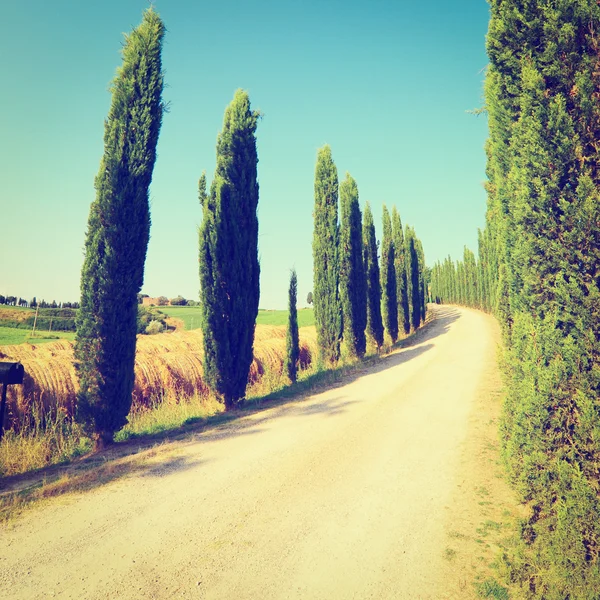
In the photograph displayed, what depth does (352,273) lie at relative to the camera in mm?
20391

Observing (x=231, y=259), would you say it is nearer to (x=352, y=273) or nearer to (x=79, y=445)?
(x=79, y=445)

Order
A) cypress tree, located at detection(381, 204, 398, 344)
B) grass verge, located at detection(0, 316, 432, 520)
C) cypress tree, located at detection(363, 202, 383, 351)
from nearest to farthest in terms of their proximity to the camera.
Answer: grass verge, located at detection(0, 316, 432, 520) < cypress tree, located at detection(363, 202, 383, 351) < cypress tree, located at detection(381, 204, 398, 344)

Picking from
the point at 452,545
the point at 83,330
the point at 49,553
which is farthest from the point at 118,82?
the point at 452,545

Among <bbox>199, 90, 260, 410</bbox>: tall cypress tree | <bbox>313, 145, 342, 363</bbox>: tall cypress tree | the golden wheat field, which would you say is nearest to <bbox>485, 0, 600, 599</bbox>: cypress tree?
<bbox>199, 90, 260, 410</bbox>: tall cypress tree

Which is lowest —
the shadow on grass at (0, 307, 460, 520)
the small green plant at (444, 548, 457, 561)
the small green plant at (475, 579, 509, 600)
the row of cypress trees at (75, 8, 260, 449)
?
the shadow on grass at (0, 307, 460, 520)

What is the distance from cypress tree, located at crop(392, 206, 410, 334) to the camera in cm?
3195

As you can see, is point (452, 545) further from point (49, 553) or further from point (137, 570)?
point (49, 553)

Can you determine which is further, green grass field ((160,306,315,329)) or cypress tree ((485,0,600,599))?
green grass field ((160,306,315,329))

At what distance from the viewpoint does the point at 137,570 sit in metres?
3.50

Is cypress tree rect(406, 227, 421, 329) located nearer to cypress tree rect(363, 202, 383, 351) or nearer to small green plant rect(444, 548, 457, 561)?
cypress tree rect(363, 202, 383, 351)

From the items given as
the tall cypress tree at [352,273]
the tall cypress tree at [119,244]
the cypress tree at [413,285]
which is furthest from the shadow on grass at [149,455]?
the cypress tree at [413,285]

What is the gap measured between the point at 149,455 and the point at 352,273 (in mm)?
15601

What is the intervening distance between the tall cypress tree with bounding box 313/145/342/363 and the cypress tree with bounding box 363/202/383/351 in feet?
14.8

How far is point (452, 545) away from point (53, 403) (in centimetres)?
905
